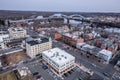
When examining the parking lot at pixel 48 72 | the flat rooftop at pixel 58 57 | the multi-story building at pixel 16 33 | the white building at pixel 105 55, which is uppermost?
the multi-story building at pixel 16 33

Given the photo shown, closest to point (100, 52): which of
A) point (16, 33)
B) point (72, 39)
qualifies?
point (72, 39)

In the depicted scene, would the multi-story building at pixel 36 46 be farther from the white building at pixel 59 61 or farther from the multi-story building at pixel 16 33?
the multi-story building at pixel 16 33

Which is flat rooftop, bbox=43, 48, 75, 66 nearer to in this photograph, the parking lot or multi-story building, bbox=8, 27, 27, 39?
the parking lot

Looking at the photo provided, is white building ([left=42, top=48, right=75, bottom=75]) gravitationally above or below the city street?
above

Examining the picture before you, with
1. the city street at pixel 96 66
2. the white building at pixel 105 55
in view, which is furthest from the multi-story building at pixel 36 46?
the white building at pixel 105 55

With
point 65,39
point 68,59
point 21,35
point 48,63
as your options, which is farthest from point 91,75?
point 21,35

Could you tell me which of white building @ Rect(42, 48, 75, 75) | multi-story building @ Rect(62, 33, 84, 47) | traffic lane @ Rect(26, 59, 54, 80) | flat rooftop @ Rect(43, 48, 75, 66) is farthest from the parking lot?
multi-story building @ Rect(62, 33, 84, 47)

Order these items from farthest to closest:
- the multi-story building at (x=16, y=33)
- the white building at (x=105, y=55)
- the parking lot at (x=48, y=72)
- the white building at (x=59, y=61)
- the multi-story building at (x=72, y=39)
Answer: the multi-story building at (x=16, y=33) < the multi-story building at (x=72, y=39) < the white building at (x=105, y=55) < the white building at (x=59, y=61) < the parking lot at (x=48, y=72)

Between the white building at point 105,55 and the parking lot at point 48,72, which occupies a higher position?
the white building at point 105,55

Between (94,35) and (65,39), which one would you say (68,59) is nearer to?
(65,39)
